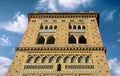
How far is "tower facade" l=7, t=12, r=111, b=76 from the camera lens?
16250 millimetres

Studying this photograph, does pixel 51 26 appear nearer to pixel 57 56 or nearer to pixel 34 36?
pixel 34 36

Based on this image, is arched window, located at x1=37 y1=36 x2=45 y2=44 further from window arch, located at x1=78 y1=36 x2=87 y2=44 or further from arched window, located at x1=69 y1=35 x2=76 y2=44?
window arch, located at x1=78 y1=36 x2=87 y2=44

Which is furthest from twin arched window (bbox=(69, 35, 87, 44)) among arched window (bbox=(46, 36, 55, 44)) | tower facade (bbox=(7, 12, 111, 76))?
arched window (bbox=(46, 36, 55, 44))

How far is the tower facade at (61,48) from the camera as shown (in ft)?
53.3

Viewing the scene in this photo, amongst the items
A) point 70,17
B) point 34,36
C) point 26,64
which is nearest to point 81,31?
point 70,17

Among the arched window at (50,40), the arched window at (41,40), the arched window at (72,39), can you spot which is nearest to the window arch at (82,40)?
the arched window at (72,39)

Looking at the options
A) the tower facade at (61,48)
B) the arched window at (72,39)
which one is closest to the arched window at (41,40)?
the tower facade at (61,48)

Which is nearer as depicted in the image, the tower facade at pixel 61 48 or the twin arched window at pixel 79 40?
the tower facade at pixel 61 48

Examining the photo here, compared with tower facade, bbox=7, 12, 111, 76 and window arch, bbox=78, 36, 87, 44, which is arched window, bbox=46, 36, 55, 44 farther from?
window arch, bbox=78, 36, 87, 44

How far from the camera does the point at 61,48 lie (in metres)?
18.2

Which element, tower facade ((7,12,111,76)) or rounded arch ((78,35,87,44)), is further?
rounded arch ((78,35,87,44))

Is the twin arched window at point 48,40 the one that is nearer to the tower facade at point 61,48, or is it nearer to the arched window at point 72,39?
the tower facade at point 61,48

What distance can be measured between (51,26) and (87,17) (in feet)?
11.0

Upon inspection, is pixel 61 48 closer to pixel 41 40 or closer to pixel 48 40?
pixel 48 40
